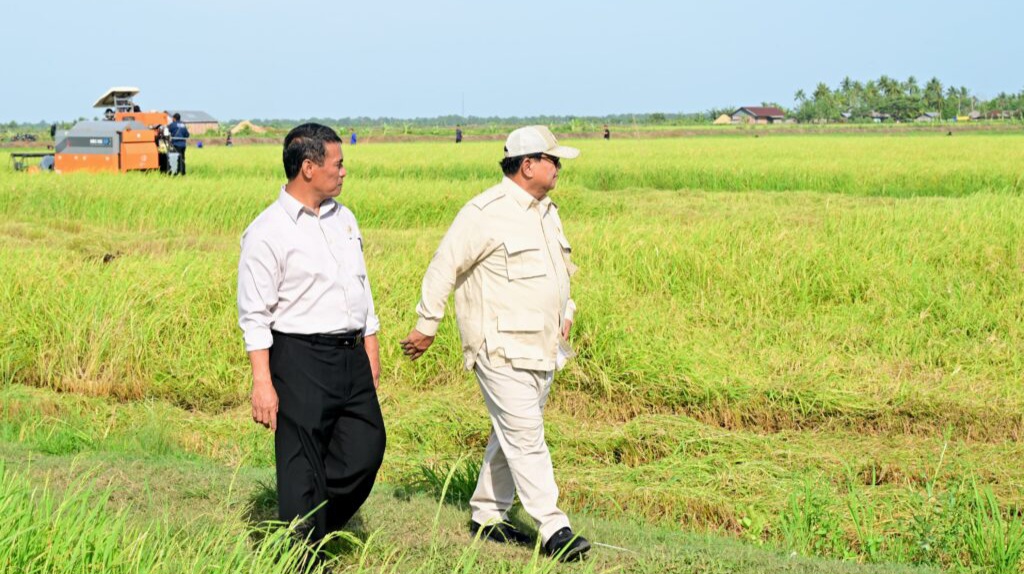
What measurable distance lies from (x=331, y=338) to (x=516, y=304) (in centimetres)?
71

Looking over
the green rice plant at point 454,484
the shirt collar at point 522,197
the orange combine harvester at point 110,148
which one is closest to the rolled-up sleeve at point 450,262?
the shirt collar at point 522,197

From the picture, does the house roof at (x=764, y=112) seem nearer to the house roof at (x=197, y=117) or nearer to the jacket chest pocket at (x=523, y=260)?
the house roof at (x=197, y=117)

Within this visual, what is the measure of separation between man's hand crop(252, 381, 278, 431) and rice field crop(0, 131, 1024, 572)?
2.44ft

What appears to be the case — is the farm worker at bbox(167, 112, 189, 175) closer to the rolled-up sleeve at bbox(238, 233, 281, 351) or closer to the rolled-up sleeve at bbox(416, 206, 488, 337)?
the rolled-up sleeve at bbox(416, 206, 488, 337)

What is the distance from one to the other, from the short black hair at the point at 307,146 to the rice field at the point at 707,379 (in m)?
1.42

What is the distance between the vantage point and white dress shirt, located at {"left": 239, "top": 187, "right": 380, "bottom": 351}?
3.41 m

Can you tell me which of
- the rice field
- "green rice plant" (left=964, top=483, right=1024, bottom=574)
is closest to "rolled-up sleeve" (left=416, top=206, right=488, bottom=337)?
the rice field

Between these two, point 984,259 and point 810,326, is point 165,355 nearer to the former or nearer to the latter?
point 810,326

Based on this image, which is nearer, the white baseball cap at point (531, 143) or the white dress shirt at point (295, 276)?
the white dress shirt at point (295, 276)

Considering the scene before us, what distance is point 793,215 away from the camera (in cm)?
1391

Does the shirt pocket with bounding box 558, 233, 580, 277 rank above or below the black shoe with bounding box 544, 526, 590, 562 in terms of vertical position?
above

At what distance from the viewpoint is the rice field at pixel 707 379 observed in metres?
4.88

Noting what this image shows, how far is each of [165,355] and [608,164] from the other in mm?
17415

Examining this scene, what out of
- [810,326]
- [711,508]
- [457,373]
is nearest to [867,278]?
[810,326]
